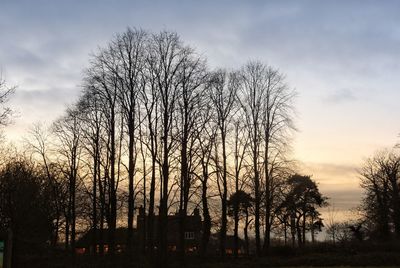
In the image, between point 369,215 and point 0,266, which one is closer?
point 0,266

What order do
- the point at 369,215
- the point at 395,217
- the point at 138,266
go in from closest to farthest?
the point at 138,266
the point at 395,217
the point at 369,215

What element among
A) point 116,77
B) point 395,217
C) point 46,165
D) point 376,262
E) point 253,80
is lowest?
point 376,262

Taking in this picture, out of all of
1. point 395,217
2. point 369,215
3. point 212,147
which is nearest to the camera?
point 212,147

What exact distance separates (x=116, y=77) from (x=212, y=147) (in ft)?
32.2

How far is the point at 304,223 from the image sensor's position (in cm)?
5788

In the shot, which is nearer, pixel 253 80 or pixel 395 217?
pixel 253 80

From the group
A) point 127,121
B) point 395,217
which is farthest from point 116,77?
point 395,217

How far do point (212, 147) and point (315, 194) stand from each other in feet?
86.7

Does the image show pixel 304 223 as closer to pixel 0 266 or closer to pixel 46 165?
pixel 46 165

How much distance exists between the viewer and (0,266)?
10727 millimetres

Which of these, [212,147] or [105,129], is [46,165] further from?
[212,147]

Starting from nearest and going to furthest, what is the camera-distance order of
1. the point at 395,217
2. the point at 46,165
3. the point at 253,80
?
the point at 253,80, the point at 46,165, the point at 395,217

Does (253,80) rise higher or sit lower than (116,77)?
higher

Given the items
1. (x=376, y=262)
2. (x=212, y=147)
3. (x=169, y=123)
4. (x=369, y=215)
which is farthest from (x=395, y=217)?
(x=169, y=123)
